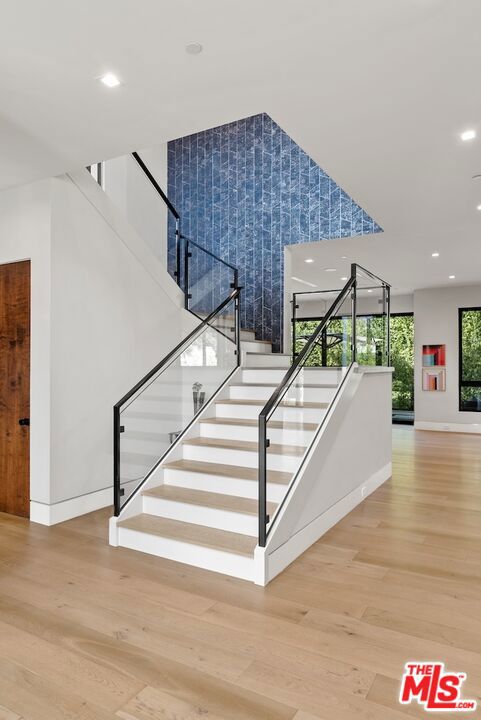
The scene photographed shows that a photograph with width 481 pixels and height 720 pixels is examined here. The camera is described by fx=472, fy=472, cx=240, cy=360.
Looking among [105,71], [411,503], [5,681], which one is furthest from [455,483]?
[105,71]

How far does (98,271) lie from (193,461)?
6.91 ft

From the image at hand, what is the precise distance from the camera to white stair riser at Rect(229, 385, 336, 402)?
3965 millimetres

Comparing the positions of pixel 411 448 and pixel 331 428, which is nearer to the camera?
pixel 331 428

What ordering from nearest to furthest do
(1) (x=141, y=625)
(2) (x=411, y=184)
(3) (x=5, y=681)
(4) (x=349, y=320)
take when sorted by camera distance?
(3) (x=5, y=681) → (1) (x=141, y=625) → (2) (x=411, y=184) → (4) (x=349, y=320)

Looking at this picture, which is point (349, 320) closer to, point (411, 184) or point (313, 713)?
point (411, 184)

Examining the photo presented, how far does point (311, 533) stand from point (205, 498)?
2.94ft

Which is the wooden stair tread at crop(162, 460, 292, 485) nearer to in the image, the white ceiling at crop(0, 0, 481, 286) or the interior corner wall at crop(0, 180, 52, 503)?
the interior corner wall at crop(0, 180, 52, 503)

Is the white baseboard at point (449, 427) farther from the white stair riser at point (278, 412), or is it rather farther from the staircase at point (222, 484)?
the white stair riser at point (278, 412)

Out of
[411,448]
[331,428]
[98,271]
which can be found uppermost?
[98,271]

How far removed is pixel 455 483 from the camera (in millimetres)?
5828

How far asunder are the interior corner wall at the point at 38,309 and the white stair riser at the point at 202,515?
3.44ft

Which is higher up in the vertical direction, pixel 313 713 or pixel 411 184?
pixel 411 184

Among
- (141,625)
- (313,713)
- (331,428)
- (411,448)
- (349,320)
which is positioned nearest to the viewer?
(313,713)

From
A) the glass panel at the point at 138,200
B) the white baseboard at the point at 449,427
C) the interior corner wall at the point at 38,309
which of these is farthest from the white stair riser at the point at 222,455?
the white baseboard at the point at 449,427
